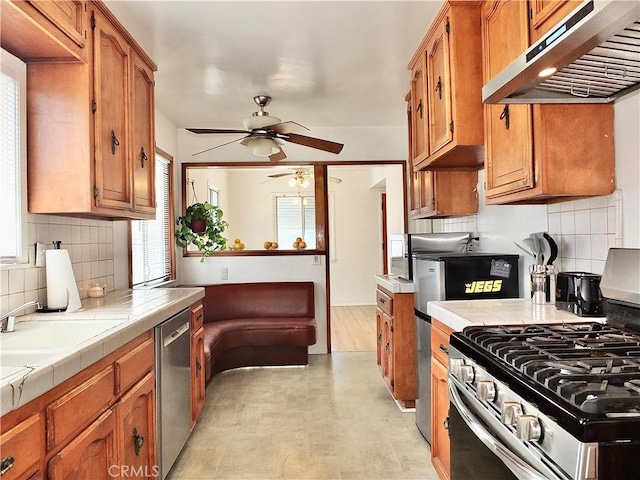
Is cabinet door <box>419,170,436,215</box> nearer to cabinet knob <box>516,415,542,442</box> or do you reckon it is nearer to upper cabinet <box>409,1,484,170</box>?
upper cabinet <box>409,1,484,170</box>

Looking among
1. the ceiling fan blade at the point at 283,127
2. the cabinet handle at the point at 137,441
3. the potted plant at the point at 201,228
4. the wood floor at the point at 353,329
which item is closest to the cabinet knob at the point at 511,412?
the cabinet handle at the point at 137,441

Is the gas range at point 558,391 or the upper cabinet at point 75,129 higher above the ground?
the upper cabinet at point 75,129

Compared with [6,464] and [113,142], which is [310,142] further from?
[6,464]

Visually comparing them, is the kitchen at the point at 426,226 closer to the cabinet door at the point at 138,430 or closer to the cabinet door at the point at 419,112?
the cabinet door at the point at 419,112

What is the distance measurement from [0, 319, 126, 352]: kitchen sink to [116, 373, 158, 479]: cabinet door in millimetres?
297

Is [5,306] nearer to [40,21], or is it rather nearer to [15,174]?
[15,174]

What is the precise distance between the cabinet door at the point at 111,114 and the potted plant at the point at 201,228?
1919mm

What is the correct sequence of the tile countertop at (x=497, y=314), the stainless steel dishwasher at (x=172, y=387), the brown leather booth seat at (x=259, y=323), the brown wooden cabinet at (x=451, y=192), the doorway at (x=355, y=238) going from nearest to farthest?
the tile countertop at (x=497, y=314) < the stainless steel dishwasher at (x=172, y=387) < the brown wooden cabinet at (x=451, y=192) < the brown leather booth seat at (x=259, y=323) < the doorway at (x=355, y=238)

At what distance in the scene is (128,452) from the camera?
5.49 ft

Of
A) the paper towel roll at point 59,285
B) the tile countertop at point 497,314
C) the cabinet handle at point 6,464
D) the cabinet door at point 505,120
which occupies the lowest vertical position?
the cabinet handle at point 6,464

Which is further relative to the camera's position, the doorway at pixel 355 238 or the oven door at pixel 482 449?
the doorway at pixel 355 238

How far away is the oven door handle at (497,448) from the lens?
0.97 meters

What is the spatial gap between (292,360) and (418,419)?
1.77 meters

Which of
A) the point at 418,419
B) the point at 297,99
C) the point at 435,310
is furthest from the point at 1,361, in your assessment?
the point at 297,99
